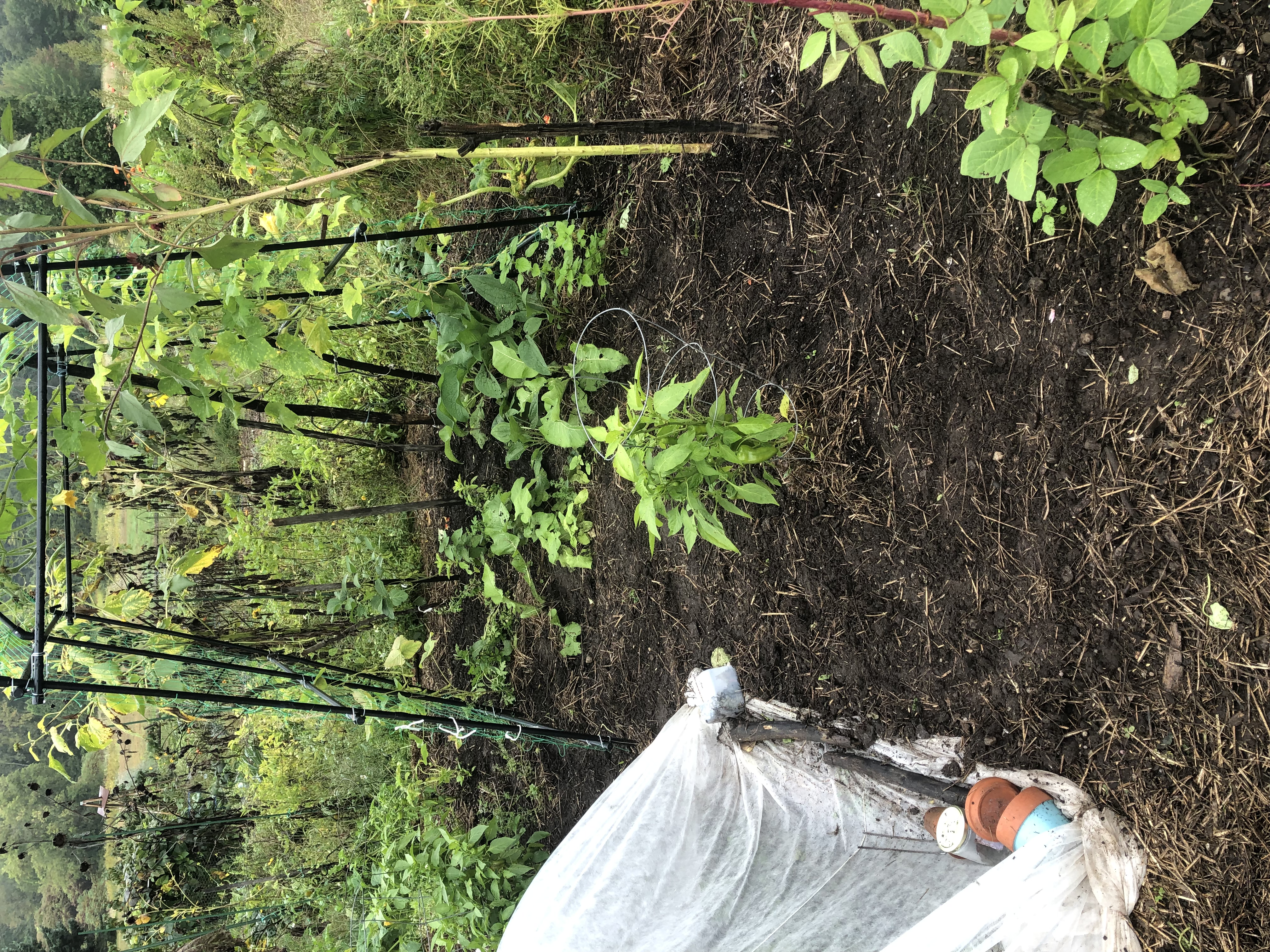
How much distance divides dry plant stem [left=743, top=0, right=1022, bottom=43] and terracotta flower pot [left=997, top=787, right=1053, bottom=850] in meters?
1.40

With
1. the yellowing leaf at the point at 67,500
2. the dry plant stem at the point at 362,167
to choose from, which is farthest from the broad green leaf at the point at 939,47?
the yellowing leaf at the point at 67,500

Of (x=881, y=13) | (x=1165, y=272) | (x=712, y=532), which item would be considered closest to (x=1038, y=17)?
(x=881, y=13)

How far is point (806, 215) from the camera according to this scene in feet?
6.84

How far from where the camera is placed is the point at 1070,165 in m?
1.28

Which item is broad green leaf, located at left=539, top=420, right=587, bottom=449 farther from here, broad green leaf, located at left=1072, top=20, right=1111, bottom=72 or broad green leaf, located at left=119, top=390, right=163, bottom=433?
broad green leaf, located at left=1072, top=20, right=1111, bottom=72

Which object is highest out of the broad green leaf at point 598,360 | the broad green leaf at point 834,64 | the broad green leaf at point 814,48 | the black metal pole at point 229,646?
the broad green leaf at point 814,48

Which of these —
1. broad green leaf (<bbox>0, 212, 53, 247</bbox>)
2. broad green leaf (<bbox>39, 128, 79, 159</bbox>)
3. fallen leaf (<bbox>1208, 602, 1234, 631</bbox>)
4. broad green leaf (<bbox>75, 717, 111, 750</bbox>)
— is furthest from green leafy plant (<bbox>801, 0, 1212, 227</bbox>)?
broad green leaf (<bbox>75, 717, 111, 750</bbox>)

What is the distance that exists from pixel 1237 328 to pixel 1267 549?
1.25ft

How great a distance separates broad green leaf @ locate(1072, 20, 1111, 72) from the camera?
44.0 inches

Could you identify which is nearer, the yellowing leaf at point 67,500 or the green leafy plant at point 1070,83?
the green leafy plant at point 1070,83

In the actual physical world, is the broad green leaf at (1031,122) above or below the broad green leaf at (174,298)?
above

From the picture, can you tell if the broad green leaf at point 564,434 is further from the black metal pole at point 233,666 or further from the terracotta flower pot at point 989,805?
the terracotta flower pot at point 989,805

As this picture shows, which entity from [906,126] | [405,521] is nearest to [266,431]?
[405,521]

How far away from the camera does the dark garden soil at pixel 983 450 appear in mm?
1316
